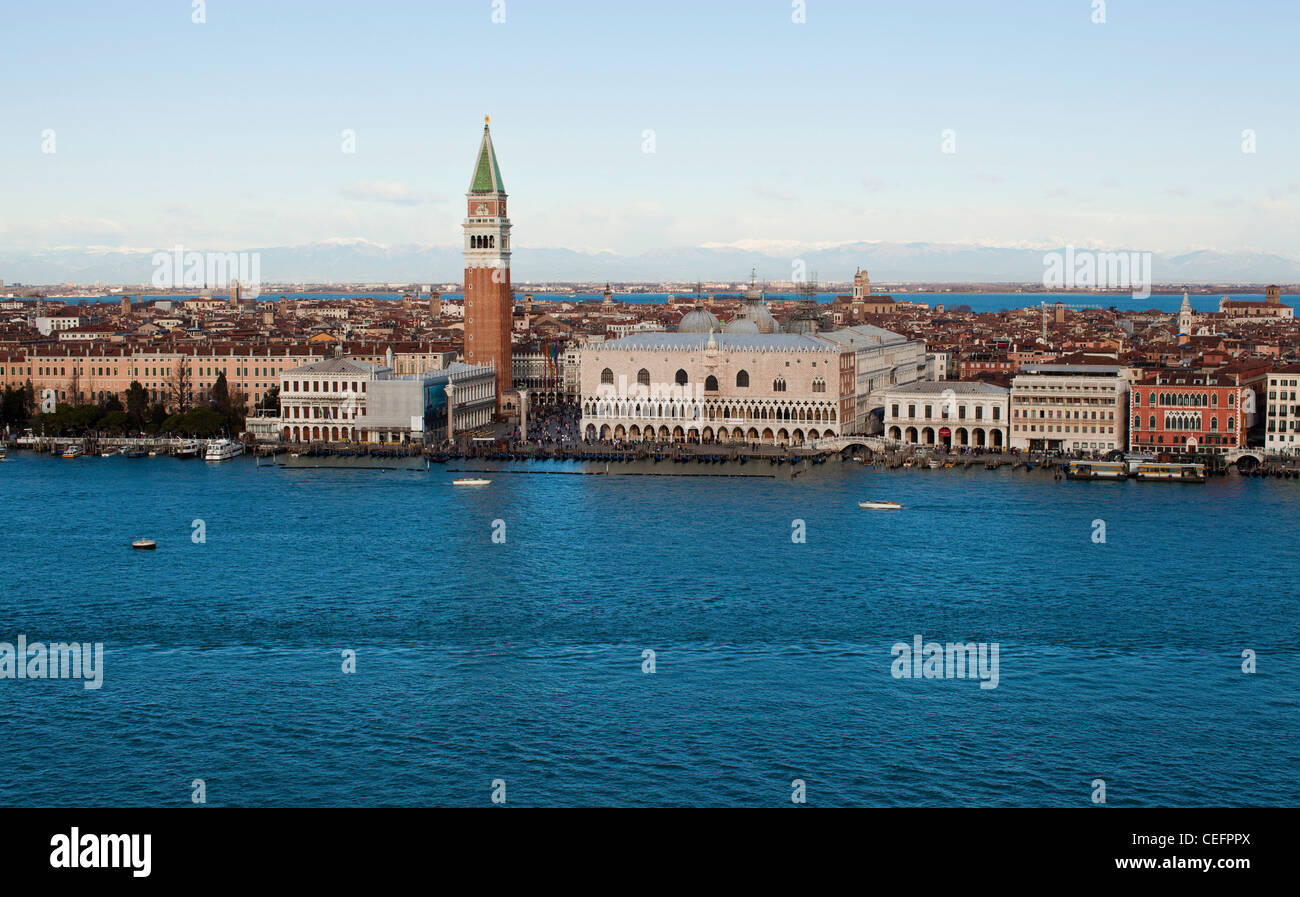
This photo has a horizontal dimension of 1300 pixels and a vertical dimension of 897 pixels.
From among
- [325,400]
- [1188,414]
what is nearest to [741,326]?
[325,400]

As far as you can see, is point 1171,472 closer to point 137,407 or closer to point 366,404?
point 366,404

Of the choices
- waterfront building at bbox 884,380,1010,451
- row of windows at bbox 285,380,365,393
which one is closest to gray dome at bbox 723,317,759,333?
waterfront building at bbox 884,380,1010,451

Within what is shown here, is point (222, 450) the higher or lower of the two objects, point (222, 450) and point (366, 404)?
the lower

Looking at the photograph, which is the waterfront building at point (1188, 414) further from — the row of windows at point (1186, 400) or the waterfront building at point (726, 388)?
the waterfront building at point (726, 388)

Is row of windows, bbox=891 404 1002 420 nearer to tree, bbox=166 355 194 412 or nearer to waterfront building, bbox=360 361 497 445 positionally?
waterfront building, bbox=360 361 497 445

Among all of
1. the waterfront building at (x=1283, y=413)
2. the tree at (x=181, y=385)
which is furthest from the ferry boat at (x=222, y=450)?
the waterfront building at (x=1283, y=413)
